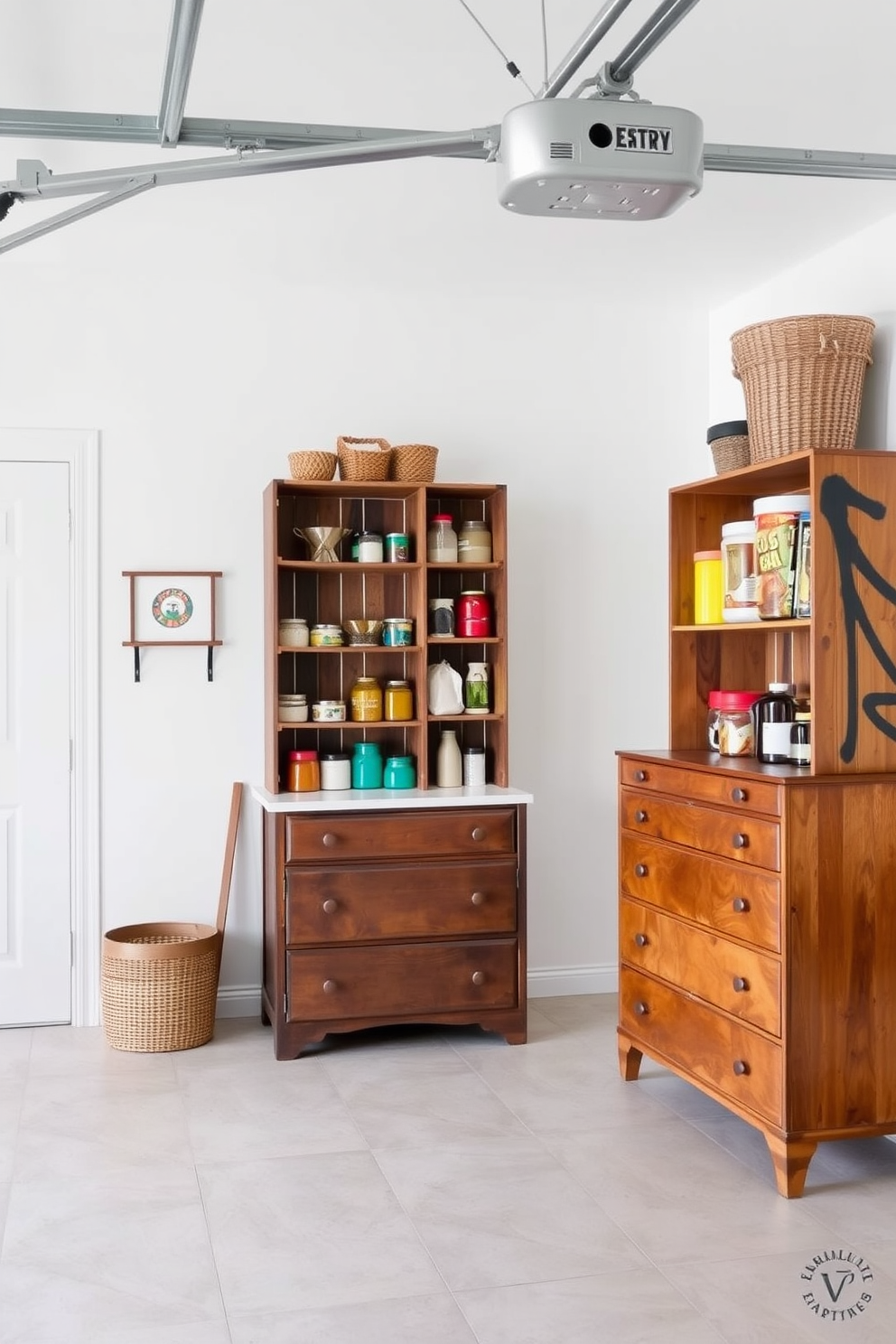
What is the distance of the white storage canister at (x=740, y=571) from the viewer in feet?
11.7

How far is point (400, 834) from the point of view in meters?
4.19

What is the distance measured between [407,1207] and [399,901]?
1.28 metres

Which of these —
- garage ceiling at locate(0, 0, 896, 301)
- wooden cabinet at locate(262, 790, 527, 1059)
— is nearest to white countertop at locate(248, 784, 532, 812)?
wooden cabinet at locate(262, 790, 527, 1059)

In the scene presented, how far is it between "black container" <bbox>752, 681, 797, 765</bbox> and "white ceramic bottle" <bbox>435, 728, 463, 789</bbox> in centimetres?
129

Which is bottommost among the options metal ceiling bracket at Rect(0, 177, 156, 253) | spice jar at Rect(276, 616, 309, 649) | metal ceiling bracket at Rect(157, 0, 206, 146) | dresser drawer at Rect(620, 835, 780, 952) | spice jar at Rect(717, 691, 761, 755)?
dresser drawer at Rect(620, 835, 780, 952)

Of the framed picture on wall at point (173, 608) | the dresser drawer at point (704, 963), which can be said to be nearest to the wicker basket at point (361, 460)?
the framed picture on wall at point (173, 608)

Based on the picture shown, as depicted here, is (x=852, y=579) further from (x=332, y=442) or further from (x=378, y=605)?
(x=332, y=442)

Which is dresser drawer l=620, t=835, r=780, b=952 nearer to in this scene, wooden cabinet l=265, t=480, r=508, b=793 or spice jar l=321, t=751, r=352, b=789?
wooden cabinet l=265, t=480, r=508, b=793

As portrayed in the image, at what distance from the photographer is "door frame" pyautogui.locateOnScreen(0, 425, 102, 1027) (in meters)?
4.51

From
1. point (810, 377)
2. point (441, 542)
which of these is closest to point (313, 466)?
point (441, 542)

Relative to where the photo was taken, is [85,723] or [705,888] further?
[85,723]

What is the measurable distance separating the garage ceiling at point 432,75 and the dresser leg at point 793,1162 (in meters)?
2.45

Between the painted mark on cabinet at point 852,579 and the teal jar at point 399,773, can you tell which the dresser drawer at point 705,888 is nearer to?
the painted mark on cabinet at point 852,579

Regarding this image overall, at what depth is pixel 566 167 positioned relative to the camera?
1.90 metres
